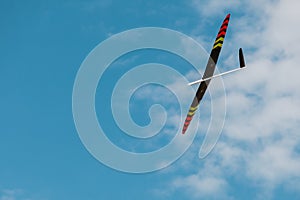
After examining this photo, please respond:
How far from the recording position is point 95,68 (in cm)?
12862

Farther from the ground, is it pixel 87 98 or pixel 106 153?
pixel 87 98

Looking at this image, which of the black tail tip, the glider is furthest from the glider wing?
the black tail tip

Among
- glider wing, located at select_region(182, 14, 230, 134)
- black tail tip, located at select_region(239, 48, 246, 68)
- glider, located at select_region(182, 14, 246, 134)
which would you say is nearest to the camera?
black tail tip, located at select_region(239, 48, 246, 68)

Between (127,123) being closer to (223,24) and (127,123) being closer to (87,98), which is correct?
(87,98)

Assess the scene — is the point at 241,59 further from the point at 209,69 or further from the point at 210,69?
the point at 209,69

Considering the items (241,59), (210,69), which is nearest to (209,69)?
(210,69)

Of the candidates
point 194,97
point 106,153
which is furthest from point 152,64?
point 106,153

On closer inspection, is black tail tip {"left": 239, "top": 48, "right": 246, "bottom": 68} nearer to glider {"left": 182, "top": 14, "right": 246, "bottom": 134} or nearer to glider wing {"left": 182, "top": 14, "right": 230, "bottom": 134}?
glider {"left": 182, "top": 14, "right": 246, "bottom": 134}

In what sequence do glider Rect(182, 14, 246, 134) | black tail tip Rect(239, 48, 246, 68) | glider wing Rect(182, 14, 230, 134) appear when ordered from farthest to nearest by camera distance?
1. glider wing Rect(182, 14, 230, 134)
2. glider Rect(182, 14, 246, 134)
3. black tail tip Rect(239, 48, 246, 68)

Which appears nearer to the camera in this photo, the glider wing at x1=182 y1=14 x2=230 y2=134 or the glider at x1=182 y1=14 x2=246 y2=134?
the glider at x1=182 y1=14 x2=246 y2=134

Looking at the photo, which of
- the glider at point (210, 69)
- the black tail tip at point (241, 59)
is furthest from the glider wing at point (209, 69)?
the black tail tip at point (241, 59)

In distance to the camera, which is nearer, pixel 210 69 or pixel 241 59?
pixel 241 59

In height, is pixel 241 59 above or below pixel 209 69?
above

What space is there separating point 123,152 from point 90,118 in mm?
8345
